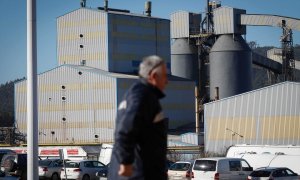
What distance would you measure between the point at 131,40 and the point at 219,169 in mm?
44654

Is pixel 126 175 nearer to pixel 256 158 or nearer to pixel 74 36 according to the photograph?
pixel 256 158

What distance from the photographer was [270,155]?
106ft

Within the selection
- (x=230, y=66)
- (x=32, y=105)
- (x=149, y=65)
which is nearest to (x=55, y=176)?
(x=32, y=105)

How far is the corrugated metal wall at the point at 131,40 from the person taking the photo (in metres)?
69.4

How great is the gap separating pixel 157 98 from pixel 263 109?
40.9 m

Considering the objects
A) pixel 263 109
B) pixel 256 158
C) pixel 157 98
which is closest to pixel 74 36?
pixel 263 109

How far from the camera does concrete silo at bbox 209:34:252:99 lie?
72688mm

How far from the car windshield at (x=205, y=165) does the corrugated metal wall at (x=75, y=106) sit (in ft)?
112

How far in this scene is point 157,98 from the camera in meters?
5.42

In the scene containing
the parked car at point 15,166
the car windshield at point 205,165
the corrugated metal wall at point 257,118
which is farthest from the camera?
the corrugated metal wall at point 257,118

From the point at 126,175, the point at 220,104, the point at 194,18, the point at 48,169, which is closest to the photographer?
the point at 126,175

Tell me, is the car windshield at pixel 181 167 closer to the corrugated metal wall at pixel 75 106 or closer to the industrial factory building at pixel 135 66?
the industrial factory building at pixel 135 66

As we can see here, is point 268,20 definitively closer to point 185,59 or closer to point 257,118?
point 185,59

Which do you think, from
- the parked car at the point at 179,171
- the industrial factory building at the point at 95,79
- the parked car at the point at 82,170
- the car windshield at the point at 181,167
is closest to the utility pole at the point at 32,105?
the parked car at the point at 179,171
